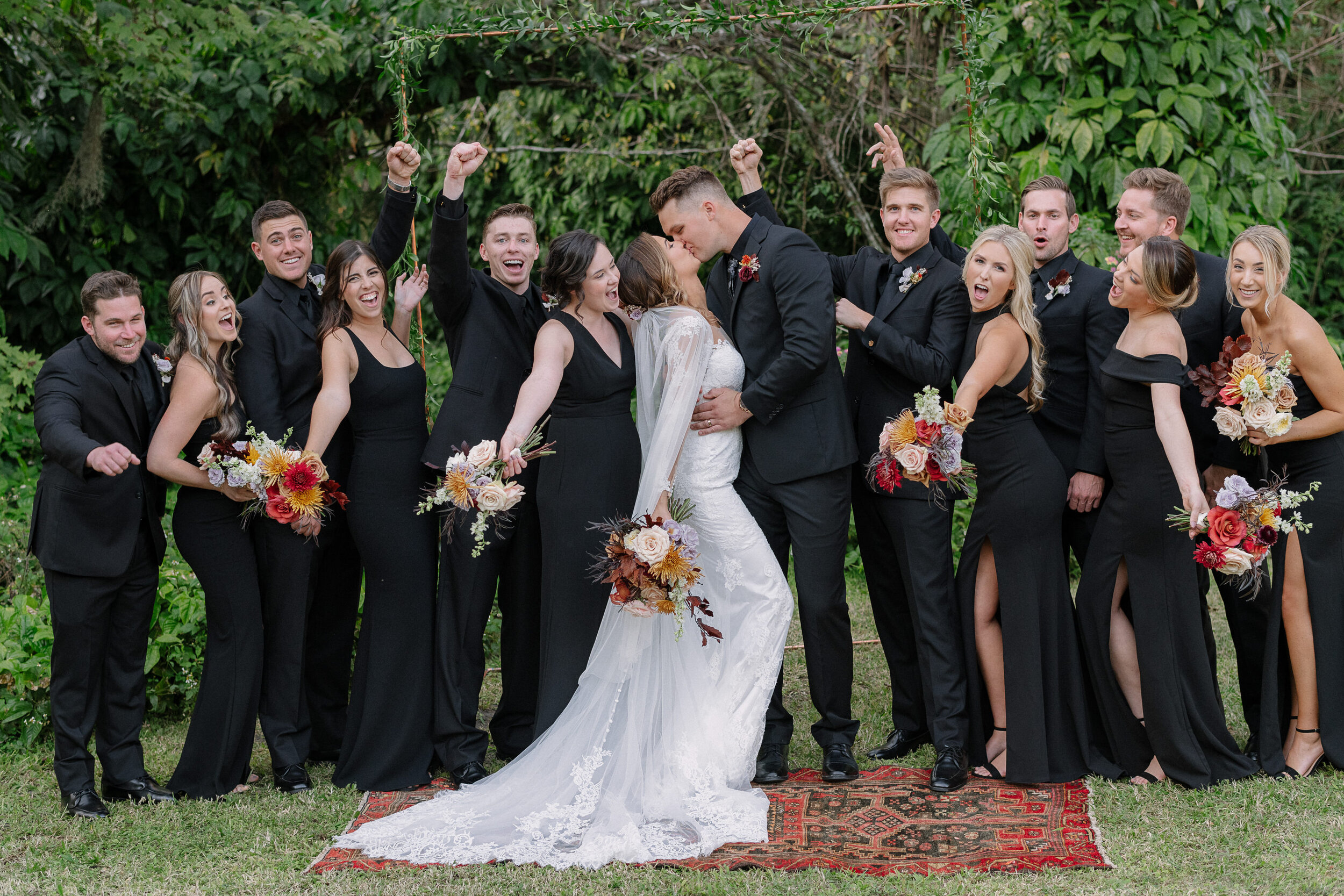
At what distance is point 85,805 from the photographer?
15.3 ft

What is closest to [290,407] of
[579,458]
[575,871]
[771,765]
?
[579,458]

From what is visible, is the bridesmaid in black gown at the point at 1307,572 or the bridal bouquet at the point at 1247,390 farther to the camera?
the bridesmaid in black gown at the point at 1307,572

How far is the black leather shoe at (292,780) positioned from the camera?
4.94 meters

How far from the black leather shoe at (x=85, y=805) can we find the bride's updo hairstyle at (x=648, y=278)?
2.90m

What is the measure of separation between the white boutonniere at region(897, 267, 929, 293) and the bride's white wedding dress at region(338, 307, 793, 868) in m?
0.78

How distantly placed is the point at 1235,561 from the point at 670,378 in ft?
7.13

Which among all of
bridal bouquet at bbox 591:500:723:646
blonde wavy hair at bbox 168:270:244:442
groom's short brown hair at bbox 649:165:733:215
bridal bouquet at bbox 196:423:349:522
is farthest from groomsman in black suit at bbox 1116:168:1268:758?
blonde wavy hair at bbox 168:270:244:442

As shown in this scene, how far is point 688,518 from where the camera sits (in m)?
4.82

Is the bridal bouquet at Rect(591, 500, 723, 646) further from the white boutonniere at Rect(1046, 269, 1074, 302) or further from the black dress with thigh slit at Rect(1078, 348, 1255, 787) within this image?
the white boutonniere at Rect(1046, 269, 1074, 302)

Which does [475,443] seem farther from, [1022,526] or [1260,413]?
[1260,413]

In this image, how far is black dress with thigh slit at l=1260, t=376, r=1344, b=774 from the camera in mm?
4754

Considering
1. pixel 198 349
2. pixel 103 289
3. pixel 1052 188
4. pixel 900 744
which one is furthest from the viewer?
pixel 900 744

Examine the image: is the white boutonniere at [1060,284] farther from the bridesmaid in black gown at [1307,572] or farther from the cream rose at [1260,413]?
the cream rose at [1260,413]

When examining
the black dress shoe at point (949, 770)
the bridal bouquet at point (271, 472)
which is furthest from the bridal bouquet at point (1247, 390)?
the bridal bouquet at point (271, 472)
